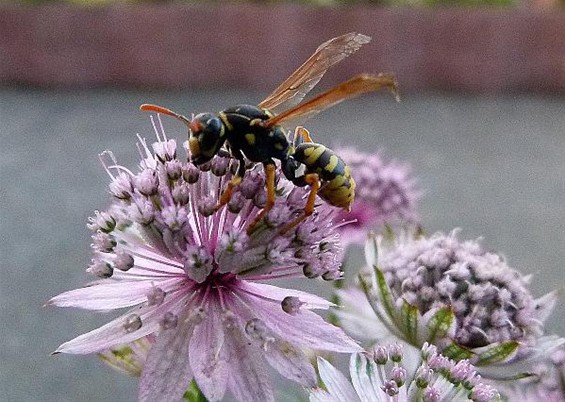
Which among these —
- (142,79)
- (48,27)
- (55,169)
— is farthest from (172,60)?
(55,169)

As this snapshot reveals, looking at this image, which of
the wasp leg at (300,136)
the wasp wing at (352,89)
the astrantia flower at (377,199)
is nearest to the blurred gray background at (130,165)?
the astrantia flower at (377,199)

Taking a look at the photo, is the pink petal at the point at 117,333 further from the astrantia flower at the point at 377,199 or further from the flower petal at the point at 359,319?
the astrantia flower at the point at 377,199

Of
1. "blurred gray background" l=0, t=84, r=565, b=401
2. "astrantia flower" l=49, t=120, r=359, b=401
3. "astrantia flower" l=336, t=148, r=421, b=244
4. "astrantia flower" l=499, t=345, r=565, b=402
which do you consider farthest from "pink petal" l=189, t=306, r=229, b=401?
"blurred gray background" l=0, t=84, r=565, b=401

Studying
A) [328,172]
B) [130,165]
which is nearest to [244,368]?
[328,172]

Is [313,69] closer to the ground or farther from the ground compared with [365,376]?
farther from the ground

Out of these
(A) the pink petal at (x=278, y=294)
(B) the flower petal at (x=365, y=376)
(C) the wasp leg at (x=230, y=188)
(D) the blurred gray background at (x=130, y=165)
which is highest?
(D) the blurred gray background at (x=130, y=165)

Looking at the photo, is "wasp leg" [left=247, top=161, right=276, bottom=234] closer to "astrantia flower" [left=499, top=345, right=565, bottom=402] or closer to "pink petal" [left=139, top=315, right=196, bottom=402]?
"pink petal" [left=139, top=315, right=196, bottom=402]

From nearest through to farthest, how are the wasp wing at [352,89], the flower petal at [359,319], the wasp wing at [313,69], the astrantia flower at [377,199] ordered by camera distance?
the wasp wing at [352,89]
the wasp wing at [313,69]
the flower petal at [359,319]
the astrantia flower at [377,199]

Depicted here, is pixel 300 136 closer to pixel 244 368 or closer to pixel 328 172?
pixel 328 172
